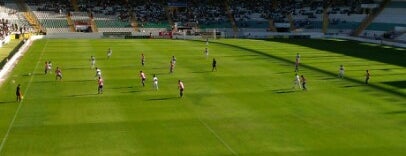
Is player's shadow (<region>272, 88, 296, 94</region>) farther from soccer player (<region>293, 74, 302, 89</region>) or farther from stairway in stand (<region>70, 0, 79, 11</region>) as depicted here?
stairway in stand (<region>70, 0, 79, 11</region>)

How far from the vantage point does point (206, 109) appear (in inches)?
1287

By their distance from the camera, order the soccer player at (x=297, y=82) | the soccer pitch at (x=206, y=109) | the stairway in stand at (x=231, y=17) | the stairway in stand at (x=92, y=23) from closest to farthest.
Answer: the soccer pitch at (x=206, y=109), the soccer player at (x=297, y=82), the stairway in stand at (x=92, y=23), the stairway in stand at (x=231, y=17)

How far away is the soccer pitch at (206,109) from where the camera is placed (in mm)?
24859

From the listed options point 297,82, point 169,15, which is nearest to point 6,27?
point 169,15

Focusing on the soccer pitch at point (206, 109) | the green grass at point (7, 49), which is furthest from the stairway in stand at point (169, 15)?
the soccer pitch at point (206, 109)

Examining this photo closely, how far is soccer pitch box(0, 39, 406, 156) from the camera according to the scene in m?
24.9

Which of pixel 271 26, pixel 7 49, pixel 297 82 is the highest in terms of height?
pixel 271 26

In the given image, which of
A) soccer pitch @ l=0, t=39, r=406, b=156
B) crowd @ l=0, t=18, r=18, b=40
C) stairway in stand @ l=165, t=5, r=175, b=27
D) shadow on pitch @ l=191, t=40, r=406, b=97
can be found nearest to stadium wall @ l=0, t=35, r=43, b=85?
soccer pitch @ l=0, t=39, r=406, b=156

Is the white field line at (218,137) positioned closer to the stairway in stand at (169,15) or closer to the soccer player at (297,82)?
the soccer player at (297,82)

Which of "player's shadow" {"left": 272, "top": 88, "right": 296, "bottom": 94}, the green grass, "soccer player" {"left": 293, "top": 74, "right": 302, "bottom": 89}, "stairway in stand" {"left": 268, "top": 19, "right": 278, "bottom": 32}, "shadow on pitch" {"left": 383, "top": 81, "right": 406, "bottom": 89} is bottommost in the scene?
"shadow on pitch" {"left": 383, "top": 81, "right": 406, "bottom": 89}

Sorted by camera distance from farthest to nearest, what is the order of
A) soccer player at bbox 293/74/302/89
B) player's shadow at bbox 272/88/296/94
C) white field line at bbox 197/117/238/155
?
1. soccer player at bbox 293/74/302/89
2. player's shadow at bbox 272/88/296/94
3. white field line at bbox 197/117/238/155

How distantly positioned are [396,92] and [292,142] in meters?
16.9

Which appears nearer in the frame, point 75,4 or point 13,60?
point 13,60

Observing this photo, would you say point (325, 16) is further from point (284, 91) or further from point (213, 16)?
point (284, 91)
